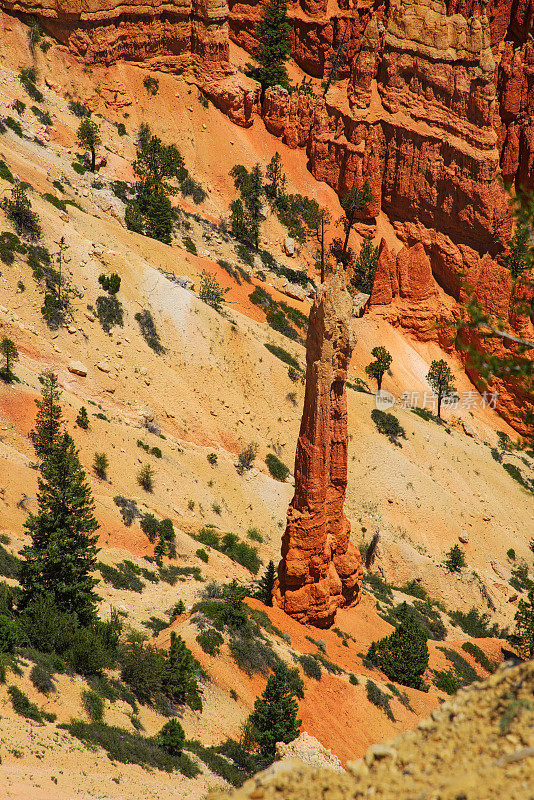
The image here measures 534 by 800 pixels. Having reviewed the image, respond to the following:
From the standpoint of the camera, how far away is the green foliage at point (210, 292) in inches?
2319

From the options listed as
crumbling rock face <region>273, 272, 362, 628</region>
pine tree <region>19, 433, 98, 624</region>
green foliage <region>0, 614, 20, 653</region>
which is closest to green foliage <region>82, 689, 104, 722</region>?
green foliage <region>0, 614, 20, 653</region>

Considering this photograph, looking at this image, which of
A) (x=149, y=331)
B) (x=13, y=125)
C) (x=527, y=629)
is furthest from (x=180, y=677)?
(x=13, y=125)

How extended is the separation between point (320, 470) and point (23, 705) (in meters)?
16.4

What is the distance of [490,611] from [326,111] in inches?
2689

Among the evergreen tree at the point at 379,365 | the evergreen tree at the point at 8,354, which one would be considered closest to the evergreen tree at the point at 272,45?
the evergreen tree at the point at 379,365

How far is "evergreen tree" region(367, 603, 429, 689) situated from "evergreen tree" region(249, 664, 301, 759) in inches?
384

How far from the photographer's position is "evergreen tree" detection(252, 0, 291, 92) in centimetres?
8744

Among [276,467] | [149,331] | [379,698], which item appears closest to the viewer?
[379,698]

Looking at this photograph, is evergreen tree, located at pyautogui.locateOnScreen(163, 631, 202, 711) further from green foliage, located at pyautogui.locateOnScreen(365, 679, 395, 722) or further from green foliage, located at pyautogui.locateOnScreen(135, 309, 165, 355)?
green foliage, located at pyautogui.locateOnScreen(135, 309, 165, 355)

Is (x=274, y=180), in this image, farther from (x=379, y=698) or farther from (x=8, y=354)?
(x=379, y=698)

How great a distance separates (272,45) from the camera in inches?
3457

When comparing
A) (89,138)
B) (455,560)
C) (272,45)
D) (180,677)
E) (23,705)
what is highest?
(272,45)

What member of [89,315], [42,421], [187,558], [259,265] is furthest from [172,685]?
[259,265]

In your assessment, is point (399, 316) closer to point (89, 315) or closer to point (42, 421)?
point (89, 315)
